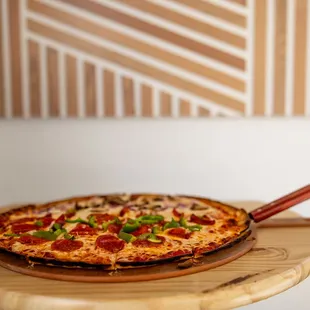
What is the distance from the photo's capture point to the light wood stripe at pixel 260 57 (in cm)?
212

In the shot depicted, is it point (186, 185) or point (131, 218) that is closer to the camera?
point (131, 218)

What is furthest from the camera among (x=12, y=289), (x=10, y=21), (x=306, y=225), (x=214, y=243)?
(x=10, y=21)

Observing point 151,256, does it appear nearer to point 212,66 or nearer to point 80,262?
point 80,262

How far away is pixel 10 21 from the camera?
2121 millimetres

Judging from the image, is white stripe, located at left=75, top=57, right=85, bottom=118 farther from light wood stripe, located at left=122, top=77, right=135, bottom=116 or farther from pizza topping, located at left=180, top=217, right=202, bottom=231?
pizza topping, located at left=180, top=217, right=202, bottom=231

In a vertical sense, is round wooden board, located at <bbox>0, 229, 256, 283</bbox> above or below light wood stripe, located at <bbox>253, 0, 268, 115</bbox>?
below

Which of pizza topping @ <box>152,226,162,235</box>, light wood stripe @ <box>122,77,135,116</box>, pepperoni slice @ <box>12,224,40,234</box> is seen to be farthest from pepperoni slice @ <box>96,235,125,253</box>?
light wood stripe @ <box>122,77,135,116</box>

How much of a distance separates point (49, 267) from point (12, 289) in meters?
0.10

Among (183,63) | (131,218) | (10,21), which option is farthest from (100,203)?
(10,21)

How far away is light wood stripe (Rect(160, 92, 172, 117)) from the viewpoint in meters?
2.15

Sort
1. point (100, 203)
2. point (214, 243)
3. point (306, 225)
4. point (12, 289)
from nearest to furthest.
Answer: point (12, 289) → point (214, 243) → point (306, 225) → point (100, 203)

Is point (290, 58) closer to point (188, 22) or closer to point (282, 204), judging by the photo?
point (188, 22)

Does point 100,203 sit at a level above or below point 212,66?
below

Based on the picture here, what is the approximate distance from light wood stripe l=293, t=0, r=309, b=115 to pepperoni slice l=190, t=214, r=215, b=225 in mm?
859
